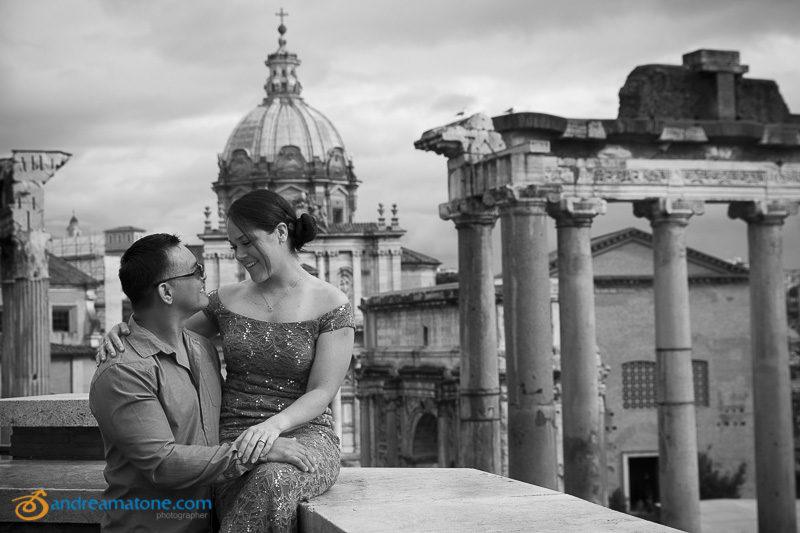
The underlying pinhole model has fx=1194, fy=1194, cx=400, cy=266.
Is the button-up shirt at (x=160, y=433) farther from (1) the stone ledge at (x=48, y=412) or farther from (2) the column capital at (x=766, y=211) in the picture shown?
(2) the column capital at (x=766, y=211)

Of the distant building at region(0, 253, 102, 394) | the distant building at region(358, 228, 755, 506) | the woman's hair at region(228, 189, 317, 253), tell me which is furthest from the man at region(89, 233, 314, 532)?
the distant building at region(0, 253, 102, 394)

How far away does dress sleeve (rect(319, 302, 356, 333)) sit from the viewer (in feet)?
Result: 18.0

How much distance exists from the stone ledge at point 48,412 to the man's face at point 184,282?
204cm

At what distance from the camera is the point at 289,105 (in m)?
74.5

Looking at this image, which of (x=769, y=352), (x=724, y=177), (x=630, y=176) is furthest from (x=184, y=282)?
(x=769, y=352)

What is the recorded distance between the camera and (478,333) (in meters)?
18.1

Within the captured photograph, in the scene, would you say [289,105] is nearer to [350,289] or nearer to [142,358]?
[350,289]

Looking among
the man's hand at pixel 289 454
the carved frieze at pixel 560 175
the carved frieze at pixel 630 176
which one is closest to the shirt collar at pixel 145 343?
the man's hand at pixel 289 454

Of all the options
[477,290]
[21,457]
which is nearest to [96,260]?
[477,290]

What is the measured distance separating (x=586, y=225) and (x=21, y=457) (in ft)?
37.8

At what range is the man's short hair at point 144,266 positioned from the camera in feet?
17.0

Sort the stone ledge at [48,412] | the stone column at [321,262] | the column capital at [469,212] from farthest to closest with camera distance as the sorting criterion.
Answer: the stone column at [321,262] → the column capital at [469,212] → the stone ledge at [48,412]

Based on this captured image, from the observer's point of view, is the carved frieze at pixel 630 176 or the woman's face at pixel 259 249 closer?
the woman's face at pixel 259 249

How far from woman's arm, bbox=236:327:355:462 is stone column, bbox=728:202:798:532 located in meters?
14.8
